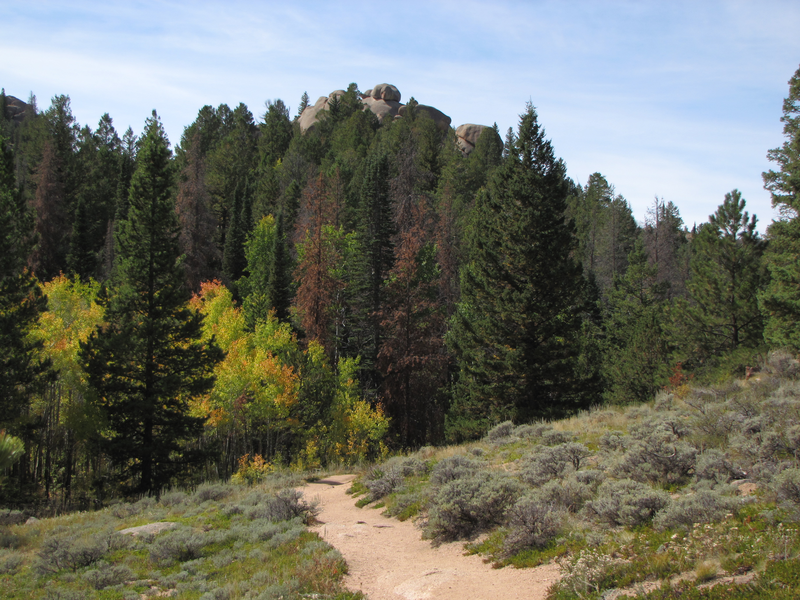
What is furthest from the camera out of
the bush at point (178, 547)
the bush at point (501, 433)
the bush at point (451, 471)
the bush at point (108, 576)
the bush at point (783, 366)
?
the bush at point (501, 433)

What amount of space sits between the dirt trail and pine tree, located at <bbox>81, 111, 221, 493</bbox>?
1379 centimetres

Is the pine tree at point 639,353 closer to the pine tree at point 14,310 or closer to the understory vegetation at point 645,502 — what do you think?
the understory vegetation at point 645,502

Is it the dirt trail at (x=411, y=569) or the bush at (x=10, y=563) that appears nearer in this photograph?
the dirt trail at (x=411, y=569)

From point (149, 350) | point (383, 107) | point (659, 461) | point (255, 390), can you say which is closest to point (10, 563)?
point (659, 461)

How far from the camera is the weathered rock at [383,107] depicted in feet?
325

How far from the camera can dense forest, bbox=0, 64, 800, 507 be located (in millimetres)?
22719

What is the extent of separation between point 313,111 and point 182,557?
106 m

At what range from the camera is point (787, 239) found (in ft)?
71.5

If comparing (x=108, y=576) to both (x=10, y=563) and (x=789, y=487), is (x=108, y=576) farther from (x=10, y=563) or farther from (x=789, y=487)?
(x=789, y=487)

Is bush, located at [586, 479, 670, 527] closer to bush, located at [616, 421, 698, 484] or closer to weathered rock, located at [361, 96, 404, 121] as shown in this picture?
bush, located at [616, 421, 698, 484]

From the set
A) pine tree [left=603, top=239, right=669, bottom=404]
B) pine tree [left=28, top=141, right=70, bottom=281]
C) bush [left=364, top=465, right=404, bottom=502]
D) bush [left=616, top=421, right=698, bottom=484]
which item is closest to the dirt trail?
bush [left=364, top=465, right=404, bottom=502]

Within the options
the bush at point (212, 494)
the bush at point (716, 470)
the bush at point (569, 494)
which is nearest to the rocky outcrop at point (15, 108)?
the bush at point (212, 494)

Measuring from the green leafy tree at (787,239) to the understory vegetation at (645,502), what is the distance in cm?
973

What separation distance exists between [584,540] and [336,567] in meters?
3.75
